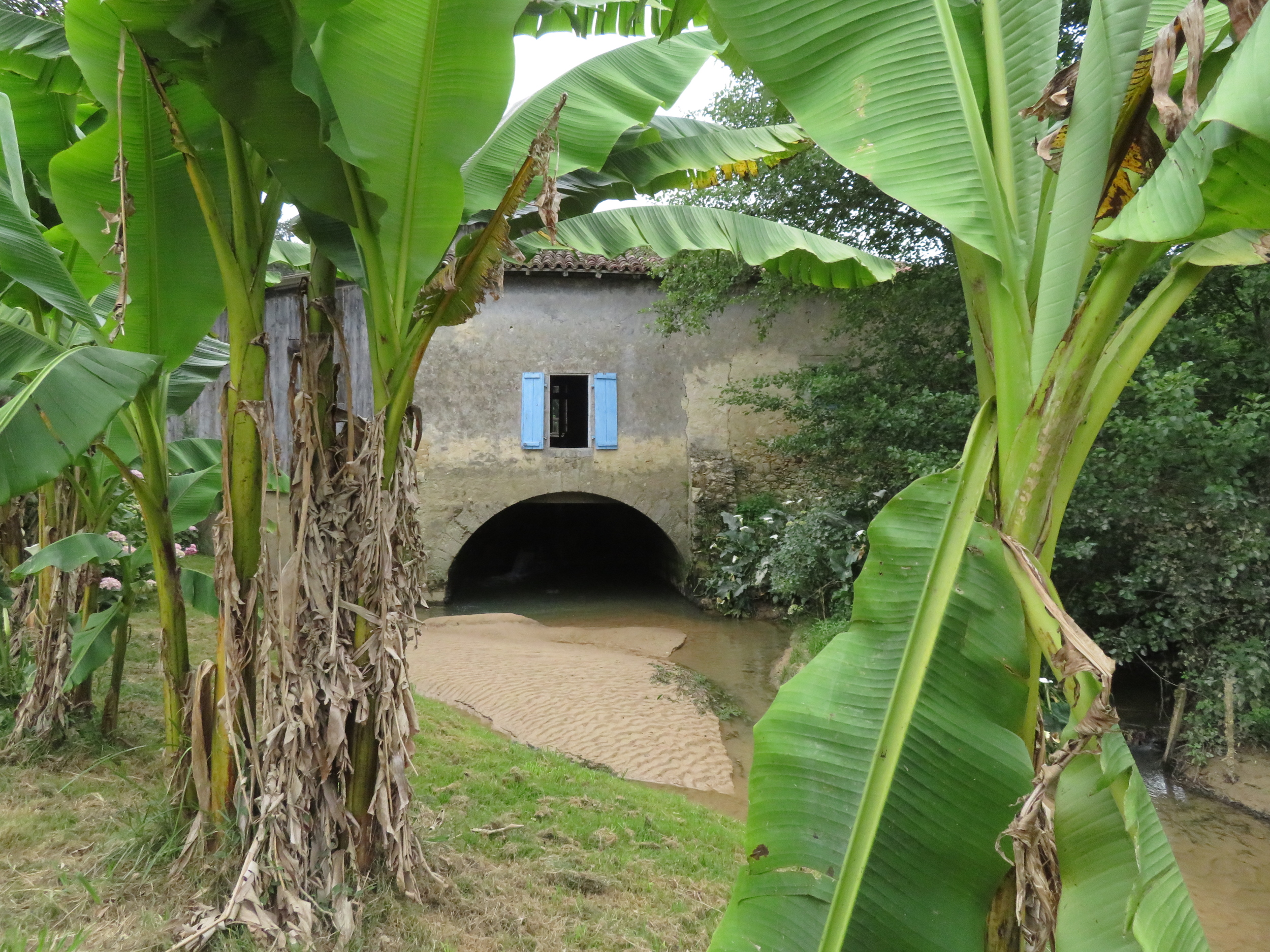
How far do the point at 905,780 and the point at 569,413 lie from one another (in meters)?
13.4

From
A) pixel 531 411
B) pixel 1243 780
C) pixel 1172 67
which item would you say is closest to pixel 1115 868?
pixel 1172 67

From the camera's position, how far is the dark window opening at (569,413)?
13.6 meters

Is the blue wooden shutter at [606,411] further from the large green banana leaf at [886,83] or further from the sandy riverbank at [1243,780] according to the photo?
the large green banana leaf at [886,83]

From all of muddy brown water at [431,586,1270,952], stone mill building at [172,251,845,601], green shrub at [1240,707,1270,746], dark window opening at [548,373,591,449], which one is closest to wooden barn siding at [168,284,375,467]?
muddy brown water at [431,586,1270,952]

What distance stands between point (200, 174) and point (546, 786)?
314 cm

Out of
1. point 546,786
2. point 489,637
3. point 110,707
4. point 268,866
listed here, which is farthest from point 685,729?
point 268,866

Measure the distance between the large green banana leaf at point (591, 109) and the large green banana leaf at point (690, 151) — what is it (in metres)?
0.25

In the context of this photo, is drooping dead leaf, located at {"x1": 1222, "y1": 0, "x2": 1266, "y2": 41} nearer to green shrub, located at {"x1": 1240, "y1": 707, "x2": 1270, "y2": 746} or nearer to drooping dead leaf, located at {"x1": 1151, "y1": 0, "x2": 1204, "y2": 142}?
drooping dead leaf, located at {"x1": 1151, "y1": 0, "x2": 1204, "y2": 142}

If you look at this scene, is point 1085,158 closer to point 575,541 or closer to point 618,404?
point 618,404

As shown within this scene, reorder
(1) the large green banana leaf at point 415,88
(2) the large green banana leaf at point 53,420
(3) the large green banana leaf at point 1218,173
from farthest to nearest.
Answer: (2) the large green banana leaf at point 53,420, (1) the large green banana leaf at point 415,88, (3) the large green banana leaf at point 1218,173

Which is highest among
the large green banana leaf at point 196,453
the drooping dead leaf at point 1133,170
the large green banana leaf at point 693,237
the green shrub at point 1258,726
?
the large green banana leaf at point 693,237

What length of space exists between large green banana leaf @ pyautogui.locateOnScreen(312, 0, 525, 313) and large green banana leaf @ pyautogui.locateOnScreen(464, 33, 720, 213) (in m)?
0.29

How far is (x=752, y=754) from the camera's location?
2359 millimetres

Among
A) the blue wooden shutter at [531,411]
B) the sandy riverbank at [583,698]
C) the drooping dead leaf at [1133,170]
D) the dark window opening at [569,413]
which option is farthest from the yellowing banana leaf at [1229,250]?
the dark window opening at [569,413]
